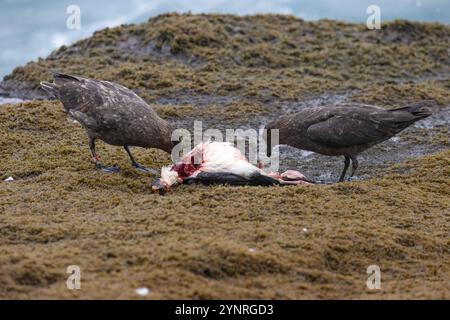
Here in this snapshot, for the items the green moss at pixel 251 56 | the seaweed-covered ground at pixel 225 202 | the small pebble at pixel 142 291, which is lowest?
the small pebble at pixel 142 291

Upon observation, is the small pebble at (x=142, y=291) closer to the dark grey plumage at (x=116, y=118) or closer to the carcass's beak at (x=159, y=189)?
the carcass's beak at (x=159, y=189)

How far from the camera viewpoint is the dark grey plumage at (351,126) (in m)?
10.2

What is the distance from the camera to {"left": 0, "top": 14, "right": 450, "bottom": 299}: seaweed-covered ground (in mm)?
6254

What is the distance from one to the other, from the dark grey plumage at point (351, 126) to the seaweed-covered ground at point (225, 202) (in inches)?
24.2

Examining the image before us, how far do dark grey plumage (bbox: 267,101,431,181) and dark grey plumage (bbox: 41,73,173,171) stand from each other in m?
2.10

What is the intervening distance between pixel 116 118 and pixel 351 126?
11.0 ft

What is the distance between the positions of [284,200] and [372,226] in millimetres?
1139

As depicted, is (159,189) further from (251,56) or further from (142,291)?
(251,56)

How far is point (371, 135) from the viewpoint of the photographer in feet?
33.5

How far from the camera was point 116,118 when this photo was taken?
9812 millimetres

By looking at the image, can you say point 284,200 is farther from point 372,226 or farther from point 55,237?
point 55,237

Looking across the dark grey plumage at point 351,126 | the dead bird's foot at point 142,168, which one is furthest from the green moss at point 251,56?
the dead bird's foot at point 142,168

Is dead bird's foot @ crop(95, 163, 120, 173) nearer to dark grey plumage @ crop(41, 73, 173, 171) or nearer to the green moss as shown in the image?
dark grey plumage @ crop(41, 73, 173, 171)

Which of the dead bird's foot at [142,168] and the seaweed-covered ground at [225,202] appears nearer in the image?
the seaweed-covered ground at [225,202]
